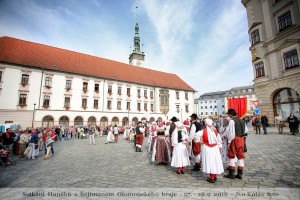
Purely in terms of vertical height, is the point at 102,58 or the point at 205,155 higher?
the point at 102,58

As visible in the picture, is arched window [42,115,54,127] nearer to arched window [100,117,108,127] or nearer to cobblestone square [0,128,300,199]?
arched window [100,117,108,127]

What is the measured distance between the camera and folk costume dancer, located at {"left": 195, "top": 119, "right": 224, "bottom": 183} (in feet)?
14.8

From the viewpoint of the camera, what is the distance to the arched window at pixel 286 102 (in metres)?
15.0

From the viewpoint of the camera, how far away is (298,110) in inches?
591

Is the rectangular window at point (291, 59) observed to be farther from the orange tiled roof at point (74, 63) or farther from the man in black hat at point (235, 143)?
the orange tiled roof at point (74, 63)

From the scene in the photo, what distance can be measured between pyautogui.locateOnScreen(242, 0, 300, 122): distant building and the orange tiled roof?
24.2m

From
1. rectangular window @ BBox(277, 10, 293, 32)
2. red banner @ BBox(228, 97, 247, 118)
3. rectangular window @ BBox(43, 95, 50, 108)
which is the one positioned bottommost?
red banner @ BBox(228, 97, 247, 118)

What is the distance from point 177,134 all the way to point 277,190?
3.06 metres

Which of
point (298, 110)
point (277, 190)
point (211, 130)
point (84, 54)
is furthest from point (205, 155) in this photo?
point (84, 54)

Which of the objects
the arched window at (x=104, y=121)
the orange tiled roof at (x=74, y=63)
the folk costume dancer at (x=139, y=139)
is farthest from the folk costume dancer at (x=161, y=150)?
the orange tiled roof at (x=74, y=63)

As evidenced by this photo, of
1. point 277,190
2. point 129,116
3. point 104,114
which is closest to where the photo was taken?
point 277,190

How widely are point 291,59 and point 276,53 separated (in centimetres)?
163

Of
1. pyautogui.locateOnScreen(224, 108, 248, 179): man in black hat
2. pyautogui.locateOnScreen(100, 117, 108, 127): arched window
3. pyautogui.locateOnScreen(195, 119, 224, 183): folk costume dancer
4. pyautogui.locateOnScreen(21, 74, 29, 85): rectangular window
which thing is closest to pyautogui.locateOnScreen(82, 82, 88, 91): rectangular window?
pyautogui.locateOnScreen(100, 117, 108, 127): arched window

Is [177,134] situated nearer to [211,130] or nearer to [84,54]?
[211,130]
